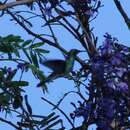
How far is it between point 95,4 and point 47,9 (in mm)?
188

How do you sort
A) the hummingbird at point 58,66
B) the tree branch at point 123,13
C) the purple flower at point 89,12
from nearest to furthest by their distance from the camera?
1. the hummingbird at point 58,66
2. the tree branch at point 123,13
3. the purple flower at point 89,12

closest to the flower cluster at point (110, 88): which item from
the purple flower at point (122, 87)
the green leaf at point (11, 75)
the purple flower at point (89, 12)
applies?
the purple flower at point (122, 87)

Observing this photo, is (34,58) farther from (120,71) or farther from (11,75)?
(120,71)

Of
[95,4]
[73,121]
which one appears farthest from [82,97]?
[95,4]

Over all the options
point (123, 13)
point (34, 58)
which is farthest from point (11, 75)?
point (123, 13)

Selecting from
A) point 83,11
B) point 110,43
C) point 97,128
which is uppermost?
point 83,11

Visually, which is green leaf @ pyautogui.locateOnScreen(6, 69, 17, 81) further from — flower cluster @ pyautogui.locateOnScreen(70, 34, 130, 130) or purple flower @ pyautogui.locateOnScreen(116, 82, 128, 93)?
purple flower @ pyautogui.locateOnScreen(116, 82, 128, 93)

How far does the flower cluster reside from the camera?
166cm

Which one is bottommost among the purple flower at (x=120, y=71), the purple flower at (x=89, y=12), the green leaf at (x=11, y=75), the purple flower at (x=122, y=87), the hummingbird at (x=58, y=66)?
the purple flower at (x=122, y=87)

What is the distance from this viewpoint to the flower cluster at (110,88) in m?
1.66

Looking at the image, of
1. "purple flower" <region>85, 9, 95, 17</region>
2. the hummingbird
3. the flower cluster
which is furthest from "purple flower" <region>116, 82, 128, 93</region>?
"purple flower" <region>85, 9, 95, 17</region>

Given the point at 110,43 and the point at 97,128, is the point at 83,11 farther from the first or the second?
the point at 97,128

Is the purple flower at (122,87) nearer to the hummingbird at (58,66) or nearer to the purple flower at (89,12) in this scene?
the hummingbird at (58,66)

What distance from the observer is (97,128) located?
1.76 metres
